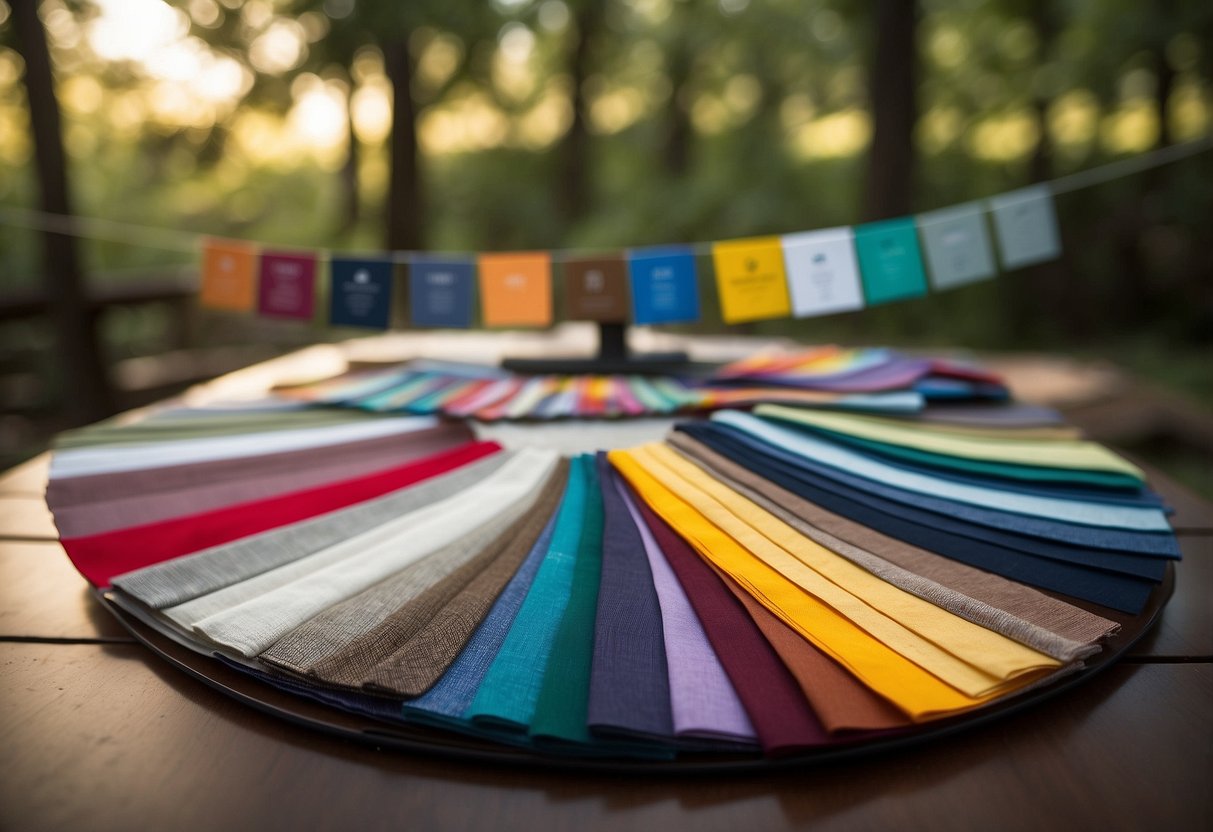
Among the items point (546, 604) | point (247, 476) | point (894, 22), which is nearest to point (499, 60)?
point (894, 22)

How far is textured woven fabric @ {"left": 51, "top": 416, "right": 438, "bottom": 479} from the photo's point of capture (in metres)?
1.43

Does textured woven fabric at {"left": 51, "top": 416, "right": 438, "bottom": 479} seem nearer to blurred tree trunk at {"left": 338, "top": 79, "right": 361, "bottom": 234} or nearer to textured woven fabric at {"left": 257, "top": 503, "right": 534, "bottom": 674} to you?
textured woven fabric at {"left": 257, "top": 503, "right": 534, "bottom": 674}

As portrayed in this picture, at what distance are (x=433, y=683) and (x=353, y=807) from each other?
14 centimetres

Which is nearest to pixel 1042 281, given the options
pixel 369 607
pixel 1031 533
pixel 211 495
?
pixel 1031 533

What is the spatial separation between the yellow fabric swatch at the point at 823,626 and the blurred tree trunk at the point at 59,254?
340 cm

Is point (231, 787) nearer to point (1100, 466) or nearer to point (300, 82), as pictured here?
point (1100, 466)

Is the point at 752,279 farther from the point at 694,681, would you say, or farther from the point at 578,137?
the point at 578,137

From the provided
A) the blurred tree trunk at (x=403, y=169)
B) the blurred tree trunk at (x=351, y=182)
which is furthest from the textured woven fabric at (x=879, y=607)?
the blurred tree trunk at (x=351, y=182)

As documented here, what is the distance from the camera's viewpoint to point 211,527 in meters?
1.20

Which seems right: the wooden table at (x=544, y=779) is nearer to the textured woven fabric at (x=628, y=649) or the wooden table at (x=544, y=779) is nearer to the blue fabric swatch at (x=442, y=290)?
the textured woven fabric at (x=628, y=649)

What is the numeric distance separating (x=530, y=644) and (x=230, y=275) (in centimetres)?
164

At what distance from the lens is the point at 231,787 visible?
72 centimetres

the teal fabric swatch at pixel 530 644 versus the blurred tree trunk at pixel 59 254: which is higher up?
the blurred tree trunk at pixel 59 254

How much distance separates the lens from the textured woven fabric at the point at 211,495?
1.22 m
